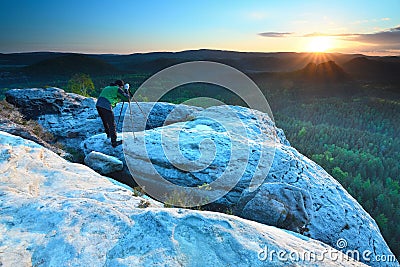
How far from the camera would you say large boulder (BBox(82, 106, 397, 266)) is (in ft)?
29.4

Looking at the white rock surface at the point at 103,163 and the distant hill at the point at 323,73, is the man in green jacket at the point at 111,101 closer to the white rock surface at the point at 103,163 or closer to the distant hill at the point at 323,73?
the white rock surface at the point at 103,163

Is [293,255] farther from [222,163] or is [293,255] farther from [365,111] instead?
[365,111]

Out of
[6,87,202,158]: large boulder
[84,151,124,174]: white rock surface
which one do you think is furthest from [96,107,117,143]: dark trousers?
[6,87,202,158]: large boulder

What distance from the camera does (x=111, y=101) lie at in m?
11.6

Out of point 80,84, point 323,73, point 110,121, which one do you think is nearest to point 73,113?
point 110,121

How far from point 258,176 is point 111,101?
6545 millimetres

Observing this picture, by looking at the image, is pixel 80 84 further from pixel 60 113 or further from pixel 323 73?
pixel 323 73

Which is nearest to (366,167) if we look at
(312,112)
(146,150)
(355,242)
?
(355,242)

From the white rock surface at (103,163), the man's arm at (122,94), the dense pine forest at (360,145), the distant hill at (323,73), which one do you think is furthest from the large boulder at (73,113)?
the distant hill at (323,73)

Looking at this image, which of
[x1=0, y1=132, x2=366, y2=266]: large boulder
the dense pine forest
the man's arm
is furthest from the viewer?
the dense pine forest

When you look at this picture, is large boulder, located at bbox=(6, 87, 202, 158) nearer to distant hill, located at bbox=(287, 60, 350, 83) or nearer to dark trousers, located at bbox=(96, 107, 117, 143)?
dark trousers, located at bbox=(96, 107, 117, 143)

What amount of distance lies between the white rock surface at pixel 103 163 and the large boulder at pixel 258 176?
514 mm

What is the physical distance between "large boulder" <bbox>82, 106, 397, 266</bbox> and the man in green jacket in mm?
614

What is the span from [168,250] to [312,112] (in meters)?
66.0
